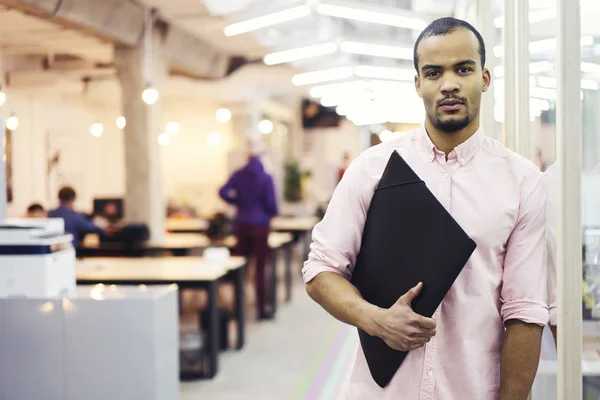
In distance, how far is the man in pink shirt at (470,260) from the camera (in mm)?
1702

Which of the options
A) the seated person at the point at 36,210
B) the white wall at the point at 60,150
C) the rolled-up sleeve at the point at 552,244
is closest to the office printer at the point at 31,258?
the rolled-up sleeve at the point at 552,244

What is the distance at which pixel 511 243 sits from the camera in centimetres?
173

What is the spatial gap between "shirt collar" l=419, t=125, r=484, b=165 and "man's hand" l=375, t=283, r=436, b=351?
1.13ft

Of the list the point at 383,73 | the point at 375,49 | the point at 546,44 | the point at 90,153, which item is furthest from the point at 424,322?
the point at 90,153

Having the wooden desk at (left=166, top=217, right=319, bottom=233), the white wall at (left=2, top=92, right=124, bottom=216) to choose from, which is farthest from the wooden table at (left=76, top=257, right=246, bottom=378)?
the white wall at (left=2, top=92, right=124, bottom=216)

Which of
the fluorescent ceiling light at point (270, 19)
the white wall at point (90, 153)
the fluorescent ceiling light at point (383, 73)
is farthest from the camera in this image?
the white wall at point (90, 153)

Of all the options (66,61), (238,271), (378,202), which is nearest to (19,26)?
(66,61)

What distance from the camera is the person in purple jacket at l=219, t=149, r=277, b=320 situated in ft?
25.5

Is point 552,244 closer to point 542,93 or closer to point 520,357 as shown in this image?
point 520,357

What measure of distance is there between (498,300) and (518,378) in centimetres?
19

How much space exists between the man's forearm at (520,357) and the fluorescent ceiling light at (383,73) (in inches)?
316

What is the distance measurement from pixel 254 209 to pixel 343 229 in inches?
237

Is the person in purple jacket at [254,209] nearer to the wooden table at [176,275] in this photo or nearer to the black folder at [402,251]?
the wooden table at [176,275]

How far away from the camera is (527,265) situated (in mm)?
1694
